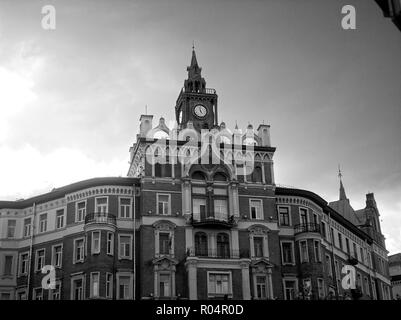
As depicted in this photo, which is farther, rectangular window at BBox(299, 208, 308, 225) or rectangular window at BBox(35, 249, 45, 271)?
rectangular window at BBox(299, 208, 308, 225)

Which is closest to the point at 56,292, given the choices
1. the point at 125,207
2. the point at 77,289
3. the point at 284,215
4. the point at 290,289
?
the point at 77,289

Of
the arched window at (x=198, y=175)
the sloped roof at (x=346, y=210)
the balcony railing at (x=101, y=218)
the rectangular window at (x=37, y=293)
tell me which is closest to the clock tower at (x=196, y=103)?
the arched window at (x=198, y=175)

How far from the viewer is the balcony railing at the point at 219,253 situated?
62594 mm

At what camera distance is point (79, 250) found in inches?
2478

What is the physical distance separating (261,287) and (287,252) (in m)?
5.54

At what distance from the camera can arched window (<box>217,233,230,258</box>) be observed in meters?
63.4

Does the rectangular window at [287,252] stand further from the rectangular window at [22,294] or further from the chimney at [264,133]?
the rectangular window at [22,294]

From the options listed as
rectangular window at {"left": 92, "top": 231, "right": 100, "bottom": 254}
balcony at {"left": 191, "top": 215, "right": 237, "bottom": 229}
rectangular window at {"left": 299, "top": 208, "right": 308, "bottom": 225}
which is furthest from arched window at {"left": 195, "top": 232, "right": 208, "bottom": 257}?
rectangular window at {"left": 299, "top": 208, "right": 308, "bottom": 225}

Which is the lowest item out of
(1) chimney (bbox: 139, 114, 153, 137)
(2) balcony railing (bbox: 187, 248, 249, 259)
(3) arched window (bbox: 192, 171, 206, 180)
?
(2) balcony railing (bbox: 187, 248, 249, 259)

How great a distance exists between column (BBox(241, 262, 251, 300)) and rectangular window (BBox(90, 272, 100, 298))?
1368 centimetres

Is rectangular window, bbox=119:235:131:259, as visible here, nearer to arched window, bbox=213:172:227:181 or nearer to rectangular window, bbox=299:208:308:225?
arched window, bbox=213:172:227:181
